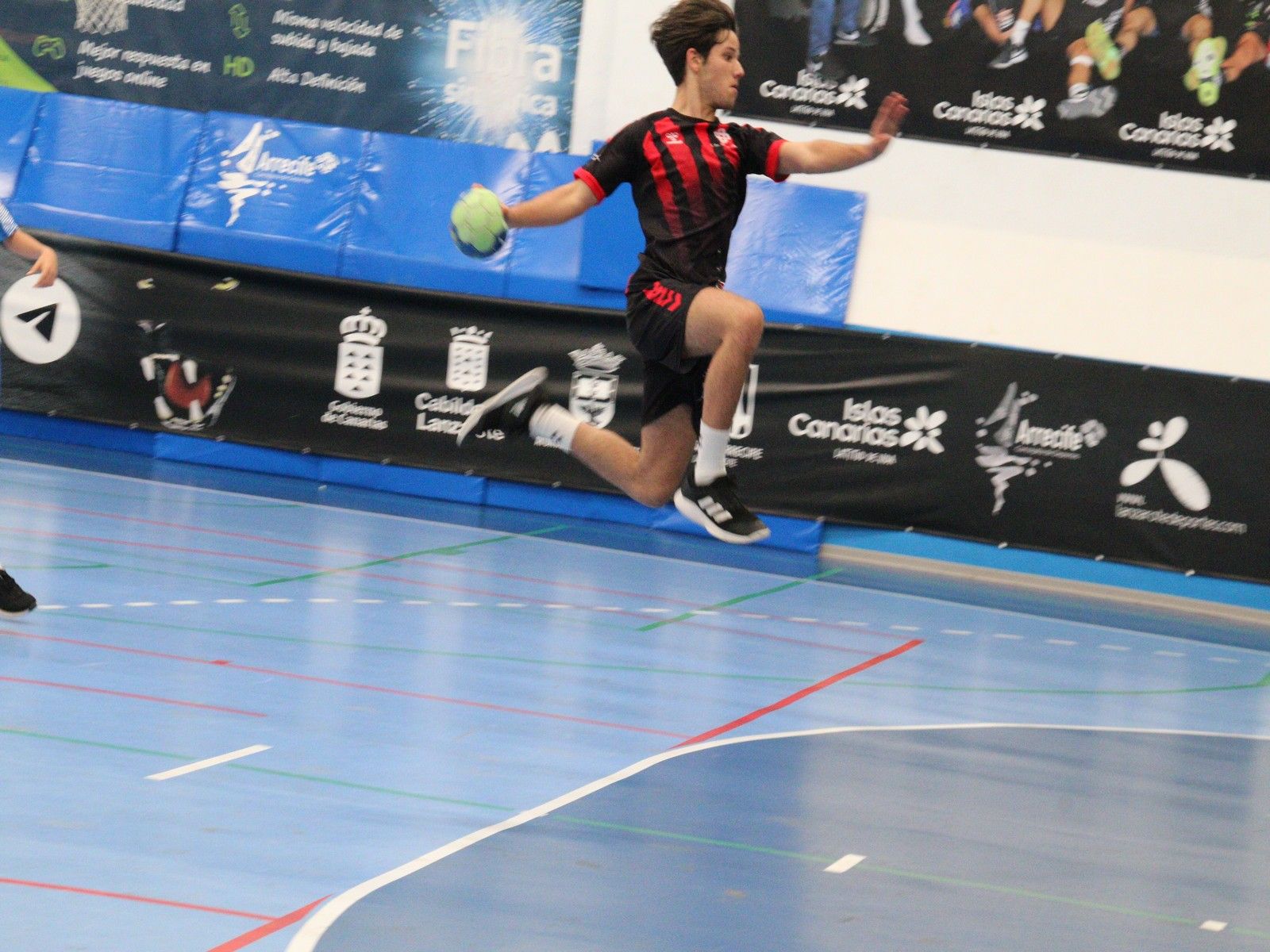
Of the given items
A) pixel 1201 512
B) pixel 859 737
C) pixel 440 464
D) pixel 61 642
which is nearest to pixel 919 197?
pixel 1201 512

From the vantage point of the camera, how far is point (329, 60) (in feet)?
41.3

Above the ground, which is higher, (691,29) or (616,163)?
(691,29)

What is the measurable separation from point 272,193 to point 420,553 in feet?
14.1

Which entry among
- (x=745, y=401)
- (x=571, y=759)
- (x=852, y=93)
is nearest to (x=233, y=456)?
(x=745, y=401)

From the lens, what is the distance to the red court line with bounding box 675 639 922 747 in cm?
598

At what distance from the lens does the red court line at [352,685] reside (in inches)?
235

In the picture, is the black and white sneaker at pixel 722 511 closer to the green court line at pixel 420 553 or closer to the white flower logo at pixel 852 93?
the green court line at pixel 420 553

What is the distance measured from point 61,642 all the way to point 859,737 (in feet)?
10.4

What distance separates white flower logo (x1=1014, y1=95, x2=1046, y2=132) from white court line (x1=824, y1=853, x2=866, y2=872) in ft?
25.3

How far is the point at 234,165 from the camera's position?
12.5 metres

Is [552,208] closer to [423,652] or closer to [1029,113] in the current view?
[423,652]

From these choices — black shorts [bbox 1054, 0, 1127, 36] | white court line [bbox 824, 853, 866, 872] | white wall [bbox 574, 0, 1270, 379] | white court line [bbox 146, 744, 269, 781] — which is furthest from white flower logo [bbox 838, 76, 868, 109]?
white court line [bbox 824, 853, 866, 872]

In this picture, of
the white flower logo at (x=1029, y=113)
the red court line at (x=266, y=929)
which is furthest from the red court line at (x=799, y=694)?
the white flower logo at (x=1029, y=113)

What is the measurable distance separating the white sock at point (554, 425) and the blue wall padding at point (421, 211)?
21.6 ft
